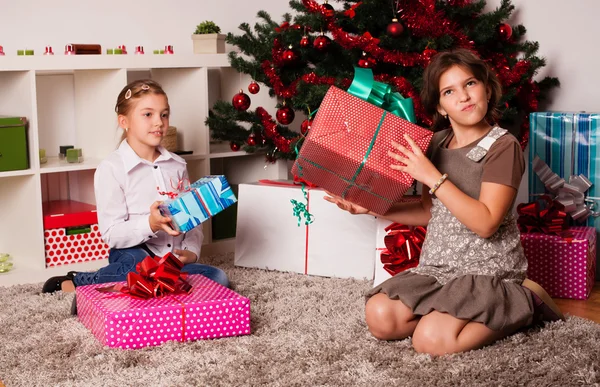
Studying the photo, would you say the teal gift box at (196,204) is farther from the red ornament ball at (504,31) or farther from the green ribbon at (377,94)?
the red ornament ball at (504,31)

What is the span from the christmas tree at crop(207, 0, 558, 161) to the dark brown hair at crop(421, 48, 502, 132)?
1.71ft

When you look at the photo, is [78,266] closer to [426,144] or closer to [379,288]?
[379,288]

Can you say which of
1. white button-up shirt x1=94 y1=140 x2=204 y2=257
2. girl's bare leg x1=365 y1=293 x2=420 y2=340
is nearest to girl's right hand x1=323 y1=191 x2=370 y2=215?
girl's bare leg x1=365 y1=293 x2=420 y2=340

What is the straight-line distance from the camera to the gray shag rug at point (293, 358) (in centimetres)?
160

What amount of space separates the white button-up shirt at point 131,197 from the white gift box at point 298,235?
35cm

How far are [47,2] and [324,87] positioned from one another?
1139 mm

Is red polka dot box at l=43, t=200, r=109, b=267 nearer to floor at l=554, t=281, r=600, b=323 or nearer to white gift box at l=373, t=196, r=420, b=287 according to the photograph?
white gift box at l=373, t=196, r=420, b=287

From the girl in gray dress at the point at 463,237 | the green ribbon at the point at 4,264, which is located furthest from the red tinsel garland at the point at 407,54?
the green ribbon at the point at 4,264

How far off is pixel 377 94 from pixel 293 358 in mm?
652

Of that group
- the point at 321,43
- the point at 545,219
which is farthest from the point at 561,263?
the point at 321,43

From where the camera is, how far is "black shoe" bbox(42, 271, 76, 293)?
2.35 meters

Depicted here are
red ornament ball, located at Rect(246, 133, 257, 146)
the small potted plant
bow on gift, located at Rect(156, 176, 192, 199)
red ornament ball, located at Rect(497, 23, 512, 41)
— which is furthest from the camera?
the small potted plant

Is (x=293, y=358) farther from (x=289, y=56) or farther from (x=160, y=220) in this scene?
(x=289, y=56)

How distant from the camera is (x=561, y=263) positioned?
2.35 m
